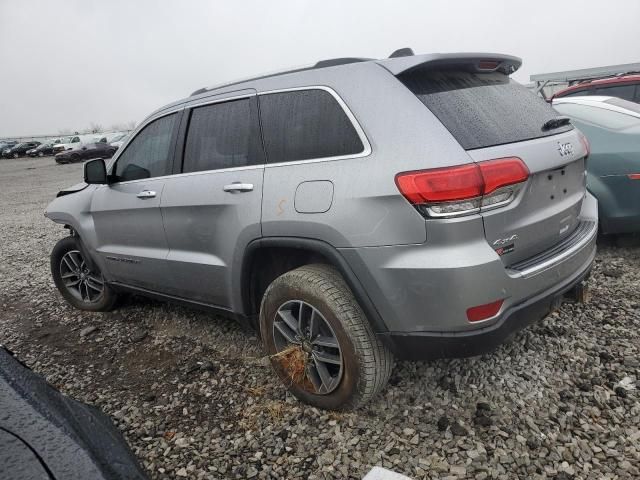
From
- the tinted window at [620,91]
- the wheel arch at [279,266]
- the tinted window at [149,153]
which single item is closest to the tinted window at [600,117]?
the tinted window at [620,91]

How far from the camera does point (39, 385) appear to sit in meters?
1.64

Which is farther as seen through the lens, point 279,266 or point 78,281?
point 78,281

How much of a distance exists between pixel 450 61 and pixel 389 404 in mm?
1809

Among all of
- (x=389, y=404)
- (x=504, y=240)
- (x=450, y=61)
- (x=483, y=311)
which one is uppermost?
(x=450, y=61)

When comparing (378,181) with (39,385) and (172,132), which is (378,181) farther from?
(172,132)

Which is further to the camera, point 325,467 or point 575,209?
point 575,209

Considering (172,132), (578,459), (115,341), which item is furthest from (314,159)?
(115,341)

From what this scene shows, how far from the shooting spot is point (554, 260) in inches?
88.7

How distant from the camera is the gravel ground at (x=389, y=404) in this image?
2148 millimetres

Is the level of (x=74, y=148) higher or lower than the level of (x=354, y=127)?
lower

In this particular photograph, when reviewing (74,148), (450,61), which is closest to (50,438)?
(450,61)

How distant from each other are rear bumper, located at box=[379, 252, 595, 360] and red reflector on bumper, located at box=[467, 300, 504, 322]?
6cm

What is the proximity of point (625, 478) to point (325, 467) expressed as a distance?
127 cm

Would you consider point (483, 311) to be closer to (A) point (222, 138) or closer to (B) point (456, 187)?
(B) point (456, 187)
